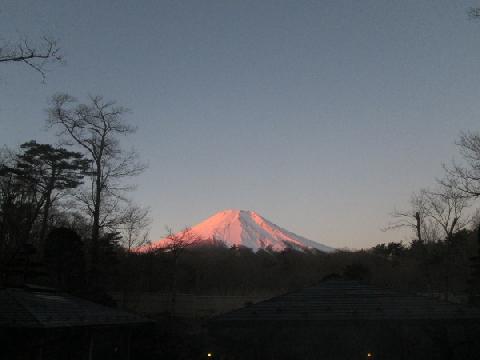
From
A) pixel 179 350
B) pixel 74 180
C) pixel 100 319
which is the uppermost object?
pixel 74 180

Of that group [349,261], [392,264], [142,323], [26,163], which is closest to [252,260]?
[349,261]

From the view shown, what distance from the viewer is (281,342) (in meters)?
13.3

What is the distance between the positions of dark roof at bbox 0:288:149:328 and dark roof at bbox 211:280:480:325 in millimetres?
4886

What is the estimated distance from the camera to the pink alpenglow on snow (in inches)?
2356

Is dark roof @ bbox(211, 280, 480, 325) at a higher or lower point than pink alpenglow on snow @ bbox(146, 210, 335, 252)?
lower

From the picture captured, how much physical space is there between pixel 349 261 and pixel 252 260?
733cm

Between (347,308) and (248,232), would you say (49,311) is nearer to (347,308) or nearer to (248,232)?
(347,308)

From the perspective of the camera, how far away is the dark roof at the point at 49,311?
13.4 metres

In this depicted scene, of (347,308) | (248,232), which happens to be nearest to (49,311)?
(347,308)

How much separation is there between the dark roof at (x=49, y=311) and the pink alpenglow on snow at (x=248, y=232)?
127ft

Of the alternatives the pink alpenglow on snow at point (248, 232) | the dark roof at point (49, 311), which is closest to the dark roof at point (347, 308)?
Result: the dark roof at point (49, 311)

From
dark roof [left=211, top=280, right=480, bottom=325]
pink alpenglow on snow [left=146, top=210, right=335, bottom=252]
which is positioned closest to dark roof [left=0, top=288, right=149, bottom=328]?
dark roof [left=211, top=280, right=480, bottom=325]

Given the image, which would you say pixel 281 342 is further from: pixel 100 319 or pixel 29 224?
pixel 29 224

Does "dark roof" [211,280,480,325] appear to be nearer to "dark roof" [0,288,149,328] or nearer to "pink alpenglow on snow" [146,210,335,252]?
"dark roof" [0,288,149,328]
